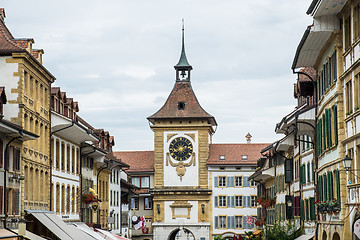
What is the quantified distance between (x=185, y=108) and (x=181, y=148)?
19.3 feet

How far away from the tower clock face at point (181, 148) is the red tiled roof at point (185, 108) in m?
3.28

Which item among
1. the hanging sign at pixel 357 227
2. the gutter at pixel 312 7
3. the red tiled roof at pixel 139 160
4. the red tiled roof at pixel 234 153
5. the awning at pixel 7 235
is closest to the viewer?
the hanging sign at pixel 357 227

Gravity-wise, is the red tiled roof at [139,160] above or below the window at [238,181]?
above

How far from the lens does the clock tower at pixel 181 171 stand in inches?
4176

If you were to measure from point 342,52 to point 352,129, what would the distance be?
126 inches

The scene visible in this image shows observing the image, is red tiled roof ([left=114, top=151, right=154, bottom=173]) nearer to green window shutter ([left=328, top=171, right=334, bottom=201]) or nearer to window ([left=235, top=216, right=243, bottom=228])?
window ([left=235, top=216, right=243, bottom=228])

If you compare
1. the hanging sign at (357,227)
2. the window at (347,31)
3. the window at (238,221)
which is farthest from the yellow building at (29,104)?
the window at (238,221)

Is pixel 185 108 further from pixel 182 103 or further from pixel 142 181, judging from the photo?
pixel 142 181

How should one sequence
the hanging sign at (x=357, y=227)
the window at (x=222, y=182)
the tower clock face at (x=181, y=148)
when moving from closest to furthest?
the hanging sign at (x=357, y=227) → the window at (x=222, y=182) → the tower clock face at (x=181, y=148)

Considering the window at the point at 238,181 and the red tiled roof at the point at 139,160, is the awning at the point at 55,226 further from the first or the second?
the red tiled roof at the point at 139,160

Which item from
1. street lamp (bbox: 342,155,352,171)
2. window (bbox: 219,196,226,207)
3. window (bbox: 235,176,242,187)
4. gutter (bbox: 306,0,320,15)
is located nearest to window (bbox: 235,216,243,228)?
window (bbox: 219,196,226,207)

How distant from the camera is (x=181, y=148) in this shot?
108 meters

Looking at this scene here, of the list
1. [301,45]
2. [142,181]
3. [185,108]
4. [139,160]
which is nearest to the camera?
[301,45]

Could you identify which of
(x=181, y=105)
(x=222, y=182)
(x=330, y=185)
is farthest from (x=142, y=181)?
(x=330, y=185)
